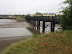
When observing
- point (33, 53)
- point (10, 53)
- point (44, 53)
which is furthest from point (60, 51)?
point (10, 53)

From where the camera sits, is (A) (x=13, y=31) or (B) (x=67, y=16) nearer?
(B) (x=67, y=16)

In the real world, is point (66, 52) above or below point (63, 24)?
below

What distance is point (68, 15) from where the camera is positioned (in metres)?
9.85

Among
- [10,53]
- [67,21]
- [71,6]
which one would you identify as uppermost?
[71,6]

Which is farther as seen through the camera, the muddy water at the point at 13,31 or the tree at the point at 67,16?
the muddy water at the point at 13,31

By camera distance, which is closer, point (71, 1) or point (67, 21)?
point (71, 1)

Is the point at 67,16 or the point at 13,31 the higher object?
the point at 67,16

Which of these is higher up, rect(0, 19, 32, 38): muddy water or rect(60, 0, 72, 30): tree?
rect(60, 0, 72, 30): tree

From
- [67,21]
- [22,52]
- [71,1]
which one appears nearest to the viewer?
[22,52]

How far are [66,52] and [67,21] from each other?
6040mm

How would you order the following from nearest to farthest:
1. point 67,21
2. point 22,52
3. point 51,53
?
point 51,53, point 22,52, point 67,21

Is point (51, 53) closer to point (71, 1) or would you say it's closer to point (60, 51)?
point (60, 51)

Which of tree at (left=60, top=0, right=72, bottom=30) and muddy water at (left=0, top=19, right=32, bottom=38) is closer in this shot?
tree at (left=60, top=0, right=72, bottom=30)

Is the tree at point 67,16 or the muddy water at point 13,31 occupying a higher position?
the tree at point 67,16
